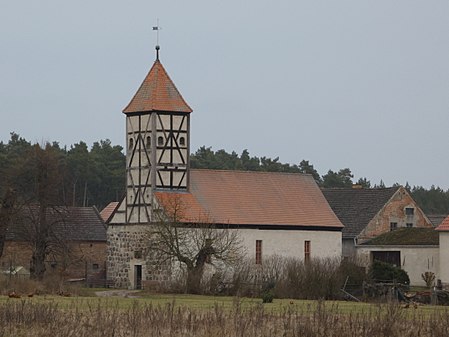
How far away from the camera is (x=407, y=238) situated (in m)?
72.1

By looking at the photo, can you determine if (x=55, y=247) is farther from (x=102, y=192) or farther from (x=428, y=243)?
(x=102, y=192)

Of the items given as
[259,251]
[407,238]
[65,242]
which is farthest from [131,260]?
[407,238]

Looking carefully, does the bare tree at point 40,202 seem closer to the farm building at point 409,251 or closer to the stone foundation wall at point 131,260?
the stone foundation wall at point 131,260

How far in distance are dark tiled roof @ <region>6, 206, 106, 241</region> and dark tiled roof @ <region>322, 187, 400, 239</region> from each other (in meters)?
15.5

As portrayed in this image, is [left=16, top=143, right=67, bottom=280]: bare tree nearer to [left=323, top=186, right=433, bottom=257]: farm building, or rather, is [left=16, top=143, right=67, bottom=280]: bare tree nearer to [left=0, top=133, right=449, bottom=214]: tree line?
[left=323, top=186, right=433, bottom=257]: farm building

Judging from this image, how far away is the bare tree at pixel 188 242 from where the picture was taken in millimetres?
61000

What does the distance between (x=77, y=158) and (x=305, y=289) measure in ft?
249

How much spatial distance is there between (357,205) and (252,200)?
497 inches

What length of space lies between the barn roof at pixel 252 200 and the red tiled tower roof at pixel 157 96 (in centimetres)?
422

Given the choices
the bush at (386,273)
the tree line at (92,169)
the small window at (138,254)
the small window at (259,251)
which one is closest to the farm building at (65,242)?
the small window at (138,254)

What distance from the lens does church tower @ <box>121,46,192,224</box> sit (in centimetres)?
6662

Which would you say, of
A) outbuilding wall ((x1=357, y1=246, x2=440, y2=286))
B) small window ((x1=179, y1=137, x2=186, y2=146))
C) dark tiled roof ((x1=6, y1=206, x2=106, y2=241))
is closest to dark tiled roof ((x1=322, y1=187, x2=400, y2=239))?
outbuilding wall ((x1=357, y1=246, x2=440, y2=286))

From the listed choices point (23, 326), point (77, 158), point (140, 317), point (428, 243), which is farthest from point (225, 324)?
point (77, 158)

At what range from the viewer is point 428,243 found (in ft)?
230
